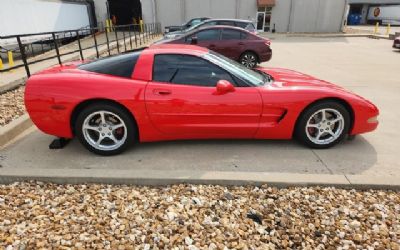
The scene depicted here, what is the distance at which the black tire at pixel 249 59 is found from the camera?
384 inches

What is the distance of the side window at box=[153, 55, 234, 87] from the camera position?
140 inches

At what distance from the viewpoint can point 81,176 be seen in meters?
3.09

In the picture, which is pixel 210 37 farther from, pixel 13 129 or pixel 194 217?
pixel 194 217

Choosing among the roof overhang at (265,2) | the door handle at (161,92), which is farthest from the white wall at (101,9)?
the door handle at (161,92)

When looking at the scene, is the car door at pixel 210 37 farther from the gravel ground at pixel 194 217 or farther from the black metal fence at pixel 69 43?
the gravel ground at pixel 194 217

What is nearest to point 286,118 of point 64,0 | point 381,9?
point 64,0

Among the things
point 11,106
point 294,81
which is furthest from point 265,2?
point 11,106

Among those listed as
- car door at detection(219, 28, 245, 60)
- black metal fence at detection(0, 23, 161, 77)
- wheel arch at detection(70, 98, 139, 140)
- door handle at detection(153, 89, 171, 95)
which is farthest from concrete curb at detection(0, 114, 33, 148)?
car door at detection(219, 28, 245, 60)

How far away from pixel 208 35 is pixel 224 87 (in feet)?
22.3

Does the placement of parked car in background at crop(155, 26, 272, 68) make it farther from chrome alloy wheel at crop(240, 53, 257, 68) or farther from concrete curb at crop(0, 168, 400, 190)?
concrete curb at crop(0, 168, 400, 190)

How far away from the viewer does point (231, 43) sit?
31.5 ft

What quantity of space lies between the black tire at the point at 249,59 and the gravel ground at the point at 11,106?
6.38m

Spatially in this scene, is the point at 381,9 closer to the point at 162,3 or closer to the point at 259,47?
the point at 162,3

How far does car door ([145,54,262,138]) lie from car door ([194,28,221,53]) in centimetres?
624
